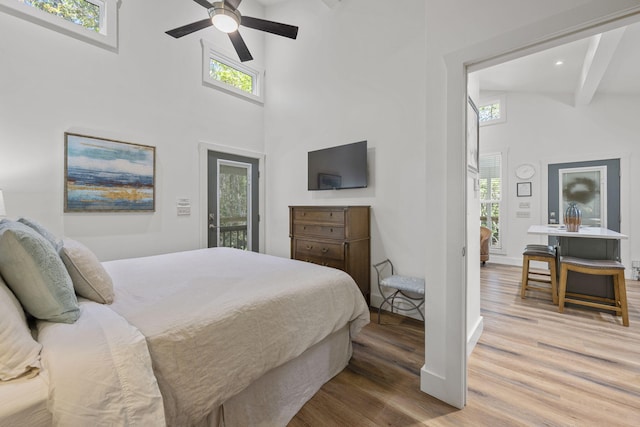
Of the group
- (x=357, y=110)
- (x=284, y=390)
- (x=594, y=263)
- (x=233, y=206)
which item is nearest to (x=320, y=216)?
(x=357, y=110)

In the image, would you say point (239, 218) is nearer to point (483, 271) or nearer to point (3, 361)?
point (3, 361)

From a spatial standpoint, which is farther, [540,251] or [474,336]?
[540,251]

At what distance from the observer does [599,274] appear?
2814mm

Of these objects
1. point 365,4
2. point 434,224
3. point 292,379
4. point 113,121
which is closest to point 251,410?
point 292,379

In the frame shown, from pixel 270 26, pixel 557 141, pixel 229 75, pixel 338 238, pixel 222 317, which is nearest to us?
pixel 222 317

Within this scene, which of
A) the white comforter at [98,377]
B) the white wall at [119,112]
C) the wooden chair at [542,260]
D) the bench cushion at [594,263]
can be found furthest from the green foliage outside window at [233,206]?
the bench cushion at [594,263]

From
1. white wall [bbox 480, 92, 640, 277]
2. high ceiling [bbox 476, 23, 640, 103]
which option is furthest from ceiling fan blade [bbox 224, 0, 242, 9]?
white wall [bbox 480, 92, 640, 277]

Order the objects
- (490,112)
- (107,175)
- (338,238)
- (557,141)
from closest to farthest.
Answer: (107,175)
(338,238)
(557,141)
(490,112)

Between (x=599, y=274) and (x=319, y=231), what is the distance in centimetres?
298

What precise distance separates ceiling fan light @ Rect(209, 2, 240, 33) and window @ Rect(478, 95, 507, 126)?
5.08 m

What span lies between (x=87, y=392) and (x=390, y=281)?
98.0 inches

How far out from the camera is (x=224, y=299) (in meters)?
1.38

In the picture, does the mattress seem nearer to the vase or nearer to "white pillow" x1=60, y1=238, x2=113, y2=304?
"white pillow" x1=60, y1=238, x2=113, y2=304

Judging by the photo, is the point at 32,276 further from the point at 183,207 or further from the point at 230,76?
the point at 230,76
